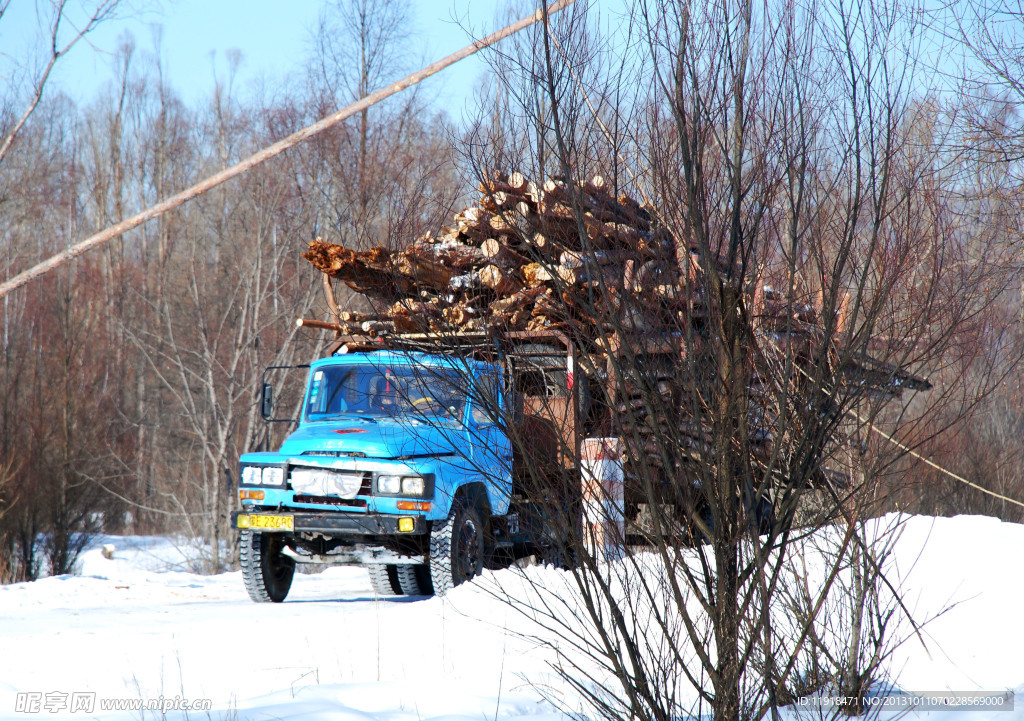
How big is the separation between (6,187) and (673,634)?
27.9m

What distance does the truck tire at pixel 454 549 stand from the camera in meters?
7.49

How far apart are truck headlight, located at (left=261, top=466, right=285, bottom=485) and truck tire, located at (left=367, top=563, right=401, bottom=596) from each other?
108 centimetres

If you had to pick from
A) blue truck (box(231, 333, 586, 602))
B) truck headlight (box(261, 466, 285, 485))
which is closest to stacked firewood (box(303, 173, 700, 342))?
blue truck (box(231, 333, 586, 602))

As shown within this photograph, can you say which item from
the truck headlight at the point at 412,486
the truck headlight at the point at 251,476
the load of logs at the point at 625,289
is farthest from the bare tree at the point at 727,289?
the truck headlight at the point at 251,476

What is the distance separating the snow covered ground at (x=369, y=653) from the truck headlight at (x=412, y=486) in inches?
34.7

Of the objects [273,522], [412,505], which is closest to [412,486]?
[412,505]

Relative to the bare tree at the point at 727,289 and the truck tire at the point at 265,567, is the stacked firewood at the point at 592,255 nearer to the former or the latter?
the bare tree at the point at 727,289

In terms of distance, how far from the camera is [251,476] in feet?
25.2

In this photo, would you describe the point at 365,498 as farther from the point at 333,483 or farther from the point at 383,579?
the point at 383,579

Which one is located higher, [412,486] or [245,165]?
[245,165]

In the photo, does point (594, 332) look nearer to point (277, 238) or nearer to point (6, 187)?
point (277, 238)

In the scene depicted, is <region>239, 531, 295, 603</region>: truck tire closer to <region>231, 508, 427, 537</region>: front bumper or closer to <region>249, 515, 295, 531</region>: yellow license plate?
<region>249, 515, 295, 531</region>: yellow license plate

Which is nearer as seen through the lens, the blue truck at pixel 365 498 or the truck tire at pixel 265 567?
the blue truck at pixel 365 498

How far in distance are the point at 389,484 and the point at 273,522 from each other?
1053 millimetres
